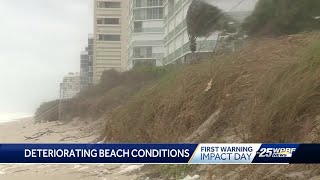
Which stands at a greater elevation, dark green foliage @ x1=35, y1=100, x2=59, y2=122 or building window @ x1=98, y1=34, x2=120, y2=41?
building window @ x1=98, y1=34, x2=120, y2=41

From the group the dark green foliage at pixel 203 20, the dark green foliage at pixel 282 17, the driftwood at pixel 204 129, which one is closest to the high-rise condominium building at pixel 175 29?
the dark green foliage at pixel 203 20

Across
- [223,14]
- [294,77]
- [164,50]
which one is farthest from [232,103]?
[164,50]

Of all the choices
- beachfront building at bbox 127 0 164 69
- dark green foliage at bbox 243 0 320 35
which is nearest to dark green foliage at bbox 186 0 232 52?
dark green foliage at bbox 243 0 320 35

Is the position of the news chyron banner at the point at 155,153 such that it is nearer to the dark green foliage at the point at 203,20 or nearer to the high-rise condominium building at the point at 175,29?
the dark green foliage at the point at 203,20

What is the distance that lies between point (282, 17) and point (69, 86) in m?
23.4

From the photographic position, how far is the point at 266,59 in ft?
31.2

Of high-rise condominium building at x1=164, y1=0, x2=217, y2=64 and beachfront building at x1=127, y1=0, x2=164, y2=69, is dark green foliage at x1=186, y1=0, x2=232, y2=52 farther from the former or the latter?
beachfront building at x1=127, y1=0, x2=164, y2=69

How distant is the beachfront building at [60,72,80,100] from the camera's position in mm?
34466

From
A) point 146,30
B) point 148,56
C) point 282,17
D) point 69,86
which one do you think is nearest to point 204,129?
point 282,17

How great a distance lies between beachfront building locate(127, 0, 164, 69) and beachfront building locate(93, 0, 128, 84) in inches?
326

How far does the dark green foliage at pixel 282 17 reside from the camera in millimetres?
15445

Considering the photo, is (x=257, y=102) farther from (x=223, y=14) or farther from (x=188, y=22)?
(x=188, y=22)

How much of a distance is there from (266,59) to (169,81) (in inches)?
145

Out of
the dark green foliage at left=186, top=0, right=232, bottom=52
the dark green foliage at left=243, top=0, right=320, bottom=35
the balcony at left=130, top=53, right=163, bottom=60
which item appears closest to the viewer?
the dark green foliage at left=243, top=0, right=320, bottom=35
